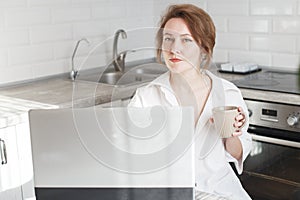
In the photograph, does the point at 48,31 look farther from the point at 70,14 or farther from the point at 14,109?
the point at 14,109

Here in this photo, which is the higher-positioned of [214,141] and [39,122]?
[39,122]

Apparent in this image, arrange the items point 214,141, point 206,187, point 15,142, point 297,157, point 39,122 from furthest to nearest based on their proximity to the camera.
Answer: point 297,157
point 15,142
point 206,187
point 214,141
point 39,122

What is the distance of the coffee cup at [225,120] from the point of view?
1.31m

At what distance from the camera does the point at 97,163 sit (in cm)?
100

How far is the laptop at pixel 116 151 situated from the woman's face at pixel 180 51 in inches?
11.4

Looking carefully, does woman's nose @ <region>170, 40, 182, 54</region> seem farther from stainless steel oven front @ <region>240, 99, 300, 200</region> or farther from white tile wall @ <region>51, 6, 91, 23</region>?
white tile wall @ <region>51, 6, 91, 23</region>

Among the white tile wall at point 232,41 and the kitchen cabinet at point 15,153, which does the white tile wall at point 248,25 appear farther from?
the kitchen cabinet at point 15,153

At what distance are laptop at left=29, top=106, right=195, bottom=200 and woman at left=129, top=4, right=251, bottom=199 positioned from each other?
26cm

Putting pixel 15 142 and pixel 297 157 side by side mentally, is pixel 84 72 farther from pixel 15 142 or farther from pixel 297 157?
A: pixel 297 157

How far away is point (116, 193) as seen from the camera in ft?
3.35

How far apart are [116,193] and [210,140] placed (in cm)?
44

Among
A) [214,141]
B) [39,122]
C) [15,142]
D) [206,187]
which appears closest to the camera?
[39,122]

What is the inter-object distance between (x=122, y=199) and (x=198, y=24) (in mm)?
683

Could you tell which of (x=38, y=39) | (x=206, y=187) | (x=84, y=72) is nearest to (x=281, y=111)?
(x=206, y=187)
